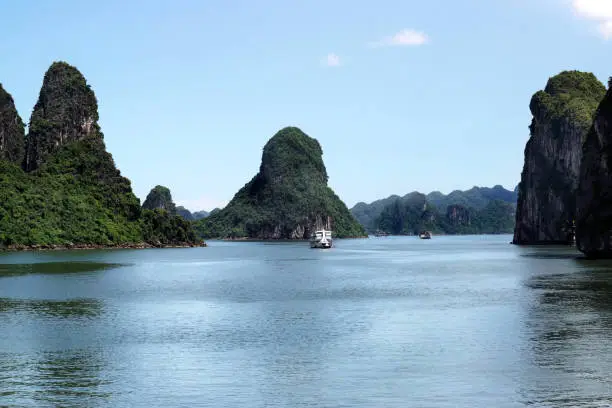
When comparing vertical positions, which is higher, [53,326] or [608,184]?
[608,184]

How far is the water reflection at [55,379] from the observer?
2373cm

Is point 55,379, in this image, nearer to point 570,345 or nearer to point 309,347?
point 309,347

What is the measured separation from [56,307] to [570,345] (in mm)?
34489

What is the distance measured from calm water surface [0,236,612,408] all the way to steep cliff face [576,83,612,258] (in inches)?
1572

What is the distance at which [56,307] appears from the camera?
172 ft

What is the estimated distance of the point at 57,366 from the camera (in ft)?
96.8

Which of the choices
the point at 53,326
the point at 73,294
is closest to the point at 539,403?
the point at 53,326

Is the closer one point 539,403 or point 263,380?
point 539,403

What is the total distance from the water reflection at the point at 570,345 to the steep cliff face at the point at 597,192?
139ft

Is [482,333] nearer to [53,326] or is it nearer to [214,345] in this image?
[214,345]

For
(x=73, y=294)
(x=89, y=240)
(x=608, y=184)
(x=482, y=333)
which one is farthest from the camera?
(x=89, y=240)

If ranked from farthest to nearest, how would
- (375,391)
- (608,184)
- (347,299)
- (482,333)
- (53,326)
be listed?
(608,184) → (347,299) → (53,326) → (482,333) → (375,391)

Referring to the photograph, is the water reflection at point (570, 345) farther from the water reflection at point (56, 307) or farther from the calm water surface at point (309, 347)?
the water reflection at point (56, 307)

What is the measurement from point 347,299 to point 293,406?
3675 cm
